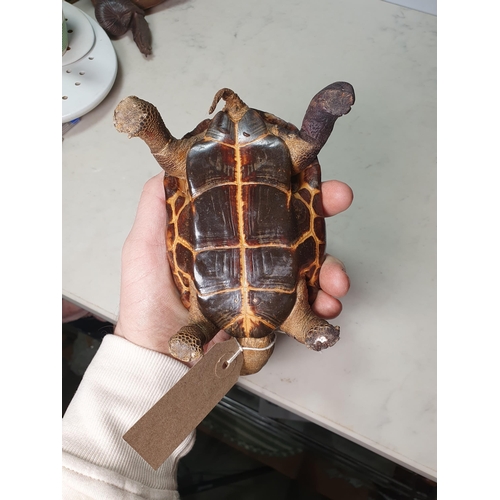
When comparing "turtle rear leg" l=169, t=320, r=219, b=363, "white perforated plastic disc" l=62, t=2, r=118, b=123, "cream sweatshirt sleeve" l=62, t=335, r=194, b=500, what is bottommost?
"cream sweatshirt sleeve" l=62, t=335, r=194, b=500

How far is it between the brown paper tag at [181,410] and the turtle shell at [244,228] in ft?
0.34

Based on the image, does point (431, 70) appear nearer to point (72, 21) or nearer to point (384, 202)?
point (384, 202)

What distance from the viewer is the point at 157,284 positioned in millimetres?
1134

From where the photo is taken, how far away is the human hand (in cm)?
113

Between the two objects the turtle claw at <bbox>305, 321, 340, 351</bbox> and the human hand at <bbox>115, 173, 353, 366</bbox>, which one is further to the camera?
the human hand at <bbox>115, 173, 353, 366</bbox>

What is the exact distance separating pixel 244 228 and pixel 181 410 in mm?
365

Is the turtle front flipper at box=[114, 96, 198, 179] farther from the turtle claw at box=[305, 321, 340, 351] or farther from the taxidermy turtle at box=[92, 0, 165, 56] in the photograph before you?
the taxidermy turtle at box=[92, 0, 165, 56]

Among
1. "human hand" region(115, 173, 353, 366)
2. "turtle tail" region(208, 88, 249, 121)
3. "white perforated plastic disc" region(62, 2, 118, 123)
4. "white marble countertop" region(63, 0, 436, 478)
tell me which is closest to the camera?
"turtle tail" region(208, 88, 249, 121)

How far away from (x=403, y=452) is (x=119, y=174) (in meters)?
1.16

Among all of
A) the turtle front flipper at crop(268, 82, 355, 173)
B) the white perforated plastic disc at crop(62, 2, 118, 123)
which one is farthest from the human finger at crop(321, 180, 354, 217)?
the white perforated plastic disc at crop(62, 2, 118, 123)

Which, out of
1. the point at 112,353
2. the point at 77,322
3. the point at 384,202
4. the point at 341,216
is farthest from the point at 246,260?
the point at 77,322

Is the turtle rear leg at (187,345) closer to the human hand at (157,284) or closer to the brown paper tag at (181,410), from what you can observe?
the brown paper tag at (181,410)

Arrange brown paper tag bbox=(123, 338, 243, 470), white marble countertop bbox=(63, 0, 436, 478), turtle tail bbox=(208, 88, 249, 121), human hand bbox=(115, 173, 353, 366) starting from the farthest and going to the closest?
white marble countertop bbox=(63, 0, 436, 478) → human hand bbox=(115, 173, 353, 366) → turtle tail bbox=(208, 88, 249, 121) → brown paper tag bbox=(123, 338, 243, 470)

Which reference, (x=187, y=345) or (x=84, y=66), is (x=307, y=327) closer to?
(x=187, y=345)
